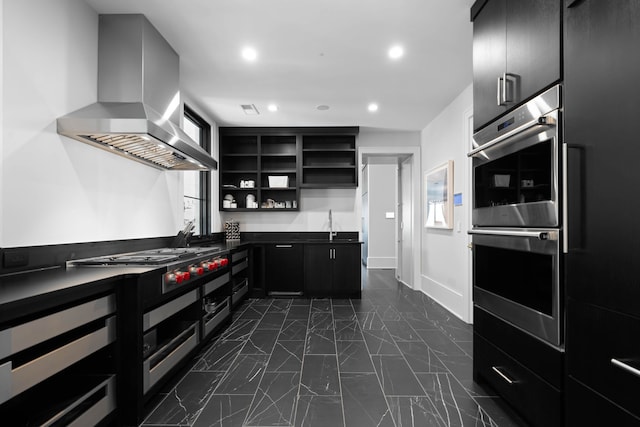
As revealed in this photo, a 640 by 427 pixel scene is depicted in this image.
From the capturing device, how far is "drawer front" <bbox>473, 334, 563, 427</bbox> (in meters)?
1.43

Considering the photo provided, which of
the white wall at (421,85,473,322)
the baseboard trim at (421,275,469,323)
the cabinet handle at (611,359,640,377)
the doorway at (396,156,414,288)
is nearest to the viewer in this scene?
the cabinet handle at (611,359,640,377)

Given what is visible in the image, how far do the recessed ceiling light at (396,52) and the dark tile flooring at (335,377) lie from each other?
8.50 ft

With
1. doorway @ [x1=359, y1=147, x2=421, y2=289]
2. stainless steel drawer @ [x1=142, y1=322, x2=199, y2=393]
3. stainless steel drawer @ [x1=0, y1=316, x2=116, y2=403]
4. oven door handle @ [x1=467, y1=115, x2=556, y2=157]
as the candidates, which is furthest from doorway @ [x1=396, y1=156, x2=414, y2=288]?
stainless steel drawer @ [x1=0, y1=316, x2=116, y2=403]

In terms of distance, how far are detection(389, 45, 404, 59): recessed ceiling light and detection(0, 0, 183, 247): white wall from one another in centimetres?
229

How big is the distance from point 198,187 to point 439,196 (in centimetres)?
331

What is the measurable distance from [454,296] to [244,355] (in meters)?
2.56

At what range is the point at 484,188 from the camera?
2037 millimetres

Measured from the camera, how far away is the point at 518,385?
5.46ft

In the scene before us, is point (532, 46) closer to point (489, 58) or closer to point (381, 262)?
point (489, 58)

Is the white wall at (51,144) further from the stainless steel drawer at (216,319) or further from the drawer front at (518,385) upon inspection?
the drawer front at (518,385)

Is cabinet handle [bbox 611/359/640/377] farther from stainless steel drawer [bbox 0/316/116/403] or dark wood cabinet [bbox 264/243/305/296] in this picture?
dark wood cabinet [bbox 264/243/305/296]

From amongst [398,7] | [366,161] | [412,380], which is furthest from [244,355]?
[366,161]

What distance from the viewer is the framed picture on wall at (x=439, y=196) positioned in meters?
3.93

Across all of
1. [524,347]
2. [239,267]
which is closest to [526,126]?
[524,347]
